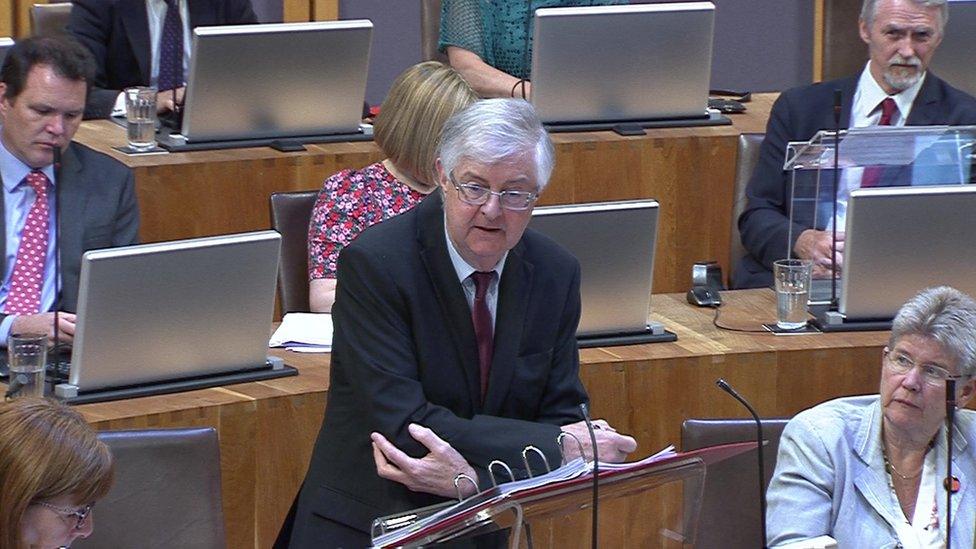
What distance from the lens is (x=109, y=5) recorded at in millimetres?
4664

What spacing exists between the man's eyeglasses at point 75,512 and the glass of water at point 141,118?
2.20 meters

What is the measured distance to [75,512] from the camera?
1.97 meters

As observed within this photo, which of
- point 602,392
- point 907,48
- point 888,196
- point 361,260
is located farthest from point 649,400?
point 907,48

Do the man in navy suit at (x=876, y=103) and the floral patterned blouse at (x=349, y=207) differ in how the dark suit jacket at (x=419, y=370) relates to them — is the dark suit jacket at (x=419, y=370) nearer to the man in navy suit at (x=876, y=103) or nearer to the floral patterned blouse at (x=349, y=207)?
the floral patterned blouse at (x=349, y=207)

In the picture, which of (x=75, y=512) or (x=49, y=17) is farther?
(x=49, y=17)

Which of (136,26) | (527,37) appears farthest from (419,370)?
(136,26)

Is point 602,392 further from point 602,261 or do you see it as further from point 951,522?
point 951,522

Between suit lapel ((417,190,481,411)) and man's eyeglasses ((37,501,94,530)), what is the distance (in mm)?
619

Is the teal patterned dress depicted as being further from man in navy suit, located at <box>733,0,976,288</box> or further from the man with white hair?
the man with white hair

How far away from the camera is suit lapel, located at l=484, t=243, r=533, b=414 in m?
2.44

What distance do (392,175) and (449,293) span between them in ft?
3.34

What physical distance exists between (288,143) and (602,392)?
1.32m

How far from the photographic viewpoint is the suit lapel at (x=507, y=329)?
2.44 meters

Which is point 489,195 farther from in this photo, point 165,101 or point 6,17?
point 6,17
